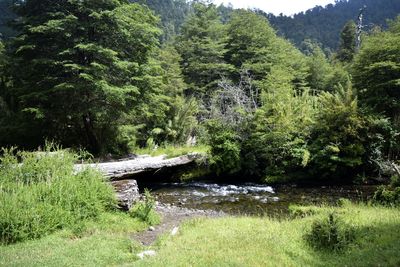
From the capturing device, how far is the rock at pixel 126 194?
10086mm

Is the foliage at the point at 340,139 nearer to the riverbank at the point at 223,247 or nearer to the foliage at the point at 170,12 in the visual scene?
the riverbank at the point at 223,247

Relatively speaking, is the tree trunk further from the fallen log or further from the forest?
the fallen log

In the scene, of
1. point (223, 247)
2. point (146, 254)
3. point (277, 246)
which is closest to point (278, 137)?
point (277, 246)

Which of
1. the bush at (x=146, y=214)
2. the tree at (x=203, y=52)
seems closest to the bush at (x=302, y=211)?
the bush at (x=146, y=214)

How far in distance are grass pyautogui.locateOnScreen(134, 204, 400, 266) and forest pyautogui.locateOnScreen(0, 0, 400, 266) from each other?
0.13 ft

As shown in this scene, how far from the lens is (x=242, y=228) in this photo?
843 cm

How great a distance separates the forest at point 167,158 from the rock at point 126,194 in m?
0.07

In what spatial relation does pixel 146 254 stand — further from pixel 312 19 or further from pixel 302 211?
pixel 312 19

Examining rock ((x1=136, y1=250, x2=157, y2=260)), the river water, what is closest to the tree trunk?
the river water

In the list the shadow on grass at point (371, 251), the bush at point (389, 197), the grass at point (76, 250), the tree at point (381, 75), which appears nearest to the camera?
the shadow on grass at point (371, 251)

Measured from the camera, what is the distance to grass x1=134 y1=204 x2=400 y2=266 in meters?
5.82

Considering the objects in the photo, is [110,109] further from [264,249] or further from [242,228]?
[264,249]

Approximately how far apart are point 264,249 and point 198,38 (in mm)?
24821

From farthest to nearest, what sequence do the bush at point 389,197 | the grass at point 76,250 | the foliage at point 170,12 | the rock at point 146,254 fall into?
the foliage at point 170,12, the bush at point 389,197, the rock at point 146,254, the grass at point 76,250
